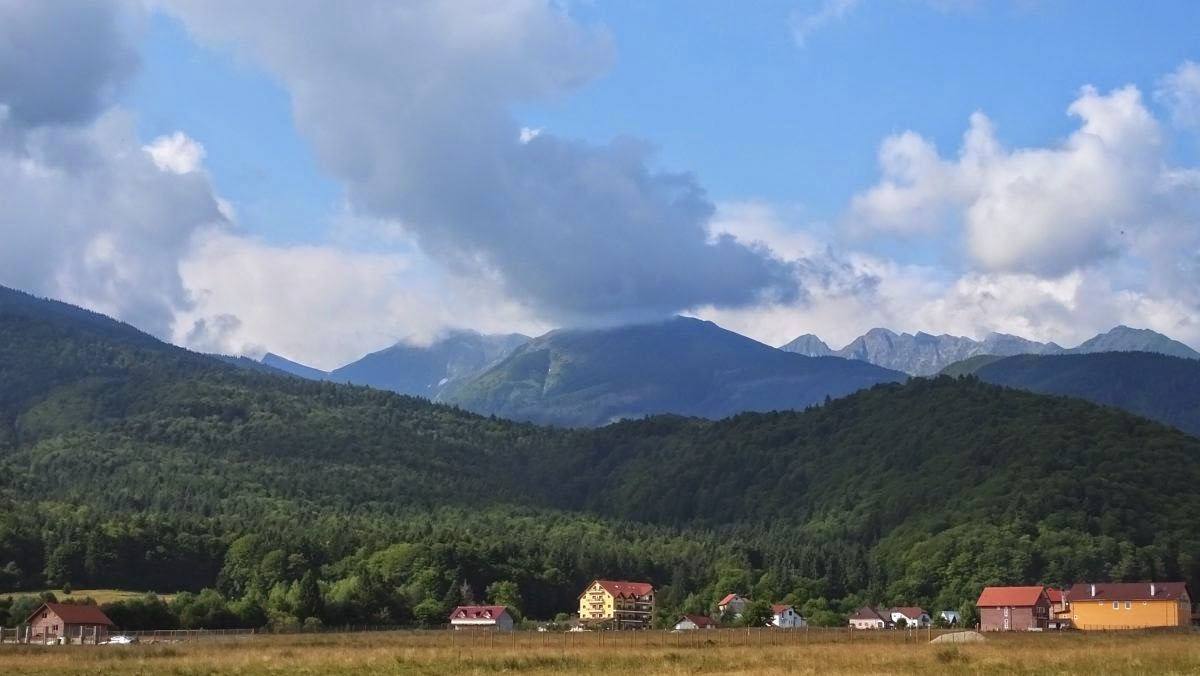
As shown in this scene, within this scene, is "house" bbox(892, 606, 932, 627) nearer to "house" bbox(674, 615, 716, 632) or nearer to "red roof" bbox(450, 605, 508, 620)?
"house" bbox(674, 615, 716, 632)

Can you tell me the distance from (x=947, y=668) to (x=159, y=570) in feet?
508

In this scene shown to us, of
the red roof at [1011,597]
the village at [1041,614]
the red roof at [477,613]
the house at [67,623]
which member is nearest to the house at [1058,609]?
the village at [1041,614]

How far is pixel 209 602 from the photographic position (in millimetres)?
143375

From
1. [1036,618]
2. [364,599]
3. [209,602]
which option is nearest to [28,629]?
[209,602]

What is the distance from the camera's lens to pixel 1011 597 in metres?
168

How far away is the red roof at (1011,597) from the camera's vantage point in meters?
166

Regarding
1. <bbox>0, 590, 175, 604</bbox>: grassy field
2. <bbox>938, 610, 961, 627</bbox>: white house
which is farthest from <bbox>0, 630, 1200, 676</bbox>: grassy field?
<bbox>938, 610, 961, 627</bbox>: white house

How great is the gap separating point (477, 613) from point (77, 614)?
211 feet

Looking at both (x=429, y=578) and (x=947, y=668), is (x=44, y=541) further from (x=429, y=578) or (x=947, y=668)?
(x=947, y=668)

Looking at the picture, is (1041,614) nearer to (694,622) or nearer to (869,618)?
(869,618)

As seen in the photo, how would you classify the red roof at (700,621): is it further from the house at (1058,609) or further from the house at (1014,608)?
the house at (1058,609)

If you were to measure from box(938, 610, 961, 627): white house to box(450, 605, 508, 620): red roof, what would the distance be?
5294cm

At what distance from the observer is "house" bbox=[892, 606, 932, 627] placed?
601 ft

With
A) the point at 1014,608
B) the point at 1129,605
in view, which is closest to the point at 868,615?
the point at 1014,608
